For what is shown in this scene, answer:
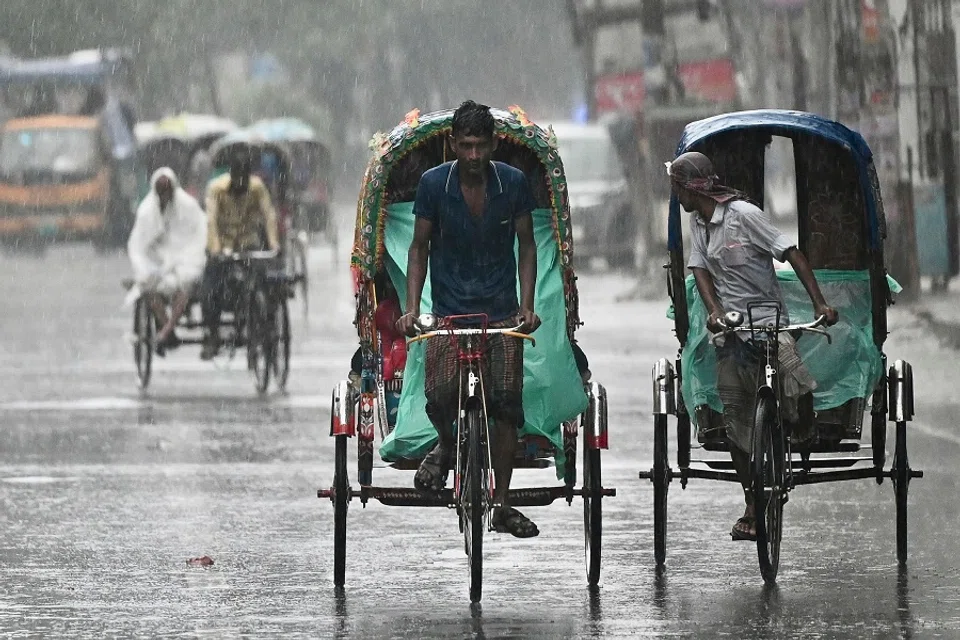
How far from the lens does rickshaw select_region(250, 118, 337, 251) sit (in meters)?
44.9

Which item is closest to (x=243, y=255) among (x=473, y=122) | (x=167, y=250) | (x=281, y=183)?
(x=167, y=250)

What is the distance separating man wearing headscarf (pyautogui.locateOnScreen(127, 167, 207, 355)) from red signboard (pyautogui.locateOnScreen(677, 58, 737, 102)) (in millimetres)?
16439

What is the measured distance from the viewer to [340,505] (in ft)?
27.2

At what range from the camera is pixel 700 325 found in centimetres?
899

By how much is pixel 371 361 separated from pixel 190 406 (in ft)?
24.6

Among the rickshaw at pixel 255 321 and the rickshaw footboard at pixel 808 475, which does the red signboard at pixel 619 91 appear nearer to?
the rickshaw at pixel 255 321

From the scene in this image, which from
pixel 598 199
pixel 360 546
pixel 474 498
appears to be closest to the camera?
pixel 474 498

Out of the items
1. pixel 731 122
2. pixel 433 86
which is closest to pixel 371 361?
pixel 731 122

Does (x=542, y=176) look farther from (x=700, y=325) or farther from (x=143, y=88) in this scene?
(x=143, y=88)

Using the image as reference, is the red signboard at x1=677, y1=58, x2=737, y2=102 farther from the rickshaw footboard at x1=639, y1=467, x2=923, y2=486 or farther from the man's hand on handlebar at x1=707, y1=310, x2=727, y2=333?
the man's hand on handlebar at x1=707, y1=310, x2=727, y2=333

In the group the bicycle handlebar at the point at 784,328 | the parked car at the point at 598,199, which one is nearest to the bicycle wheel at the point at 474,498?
the bicycle handlebar at the point at 784,328

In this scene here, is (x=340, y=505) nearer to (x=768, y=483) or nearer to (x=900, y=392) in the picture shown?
(x=768, y=483)

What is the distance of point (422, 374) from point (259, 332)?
8.46 meters

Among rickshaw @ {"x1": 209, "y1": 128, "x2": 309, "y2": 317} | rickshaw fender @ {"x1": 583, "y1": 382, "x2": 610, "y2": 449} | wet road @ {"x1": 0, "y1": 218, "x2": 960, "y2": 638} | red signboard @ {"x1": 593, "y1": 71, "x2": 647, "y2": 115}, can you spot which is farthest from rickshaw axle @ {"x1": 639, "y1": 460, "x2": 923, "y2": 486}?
red signboard @ {"x1": 593, "y1": 71, "x2": 647, "y2": 115}
